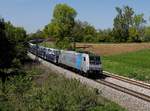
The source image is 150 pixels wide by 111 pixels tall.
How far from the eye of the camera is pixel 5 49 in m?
38.3

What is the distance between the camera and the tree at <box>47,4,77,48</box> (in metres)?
120

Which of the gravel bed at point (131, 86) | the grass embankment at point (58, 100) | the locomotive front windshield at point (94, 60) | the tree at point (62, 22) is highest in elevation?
the tree at point (62, 22)

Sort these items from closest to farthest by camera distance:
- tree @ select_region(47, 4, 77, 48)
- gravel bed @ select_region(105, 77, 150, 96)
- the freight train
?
gravel bed @ select_region(105, 77, 150, 96) → the freight train → tree @ select_region(47, 4, 77, 48)

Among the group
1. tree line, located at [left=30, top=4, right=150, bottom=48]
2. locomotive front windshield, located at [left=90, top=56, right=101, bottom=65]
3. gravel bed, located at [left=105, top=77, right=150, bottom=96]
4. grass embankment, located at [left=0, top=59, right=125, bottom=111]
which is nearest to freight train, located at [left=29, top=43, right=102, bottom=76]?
locomotive front windshield, located at [left=90, top=56, right=101, bottom=65]

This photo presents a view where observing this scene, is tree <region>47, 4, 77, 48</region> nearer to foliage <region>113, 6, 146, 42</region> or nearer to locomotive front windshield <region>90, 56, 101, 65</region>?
foliage <region>113, 6, 146, 42</region>

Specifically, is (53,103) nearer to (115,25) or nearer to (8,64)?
(8,64)

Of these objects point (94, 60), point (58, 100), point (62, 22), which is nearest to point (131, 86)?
point (94, 60)

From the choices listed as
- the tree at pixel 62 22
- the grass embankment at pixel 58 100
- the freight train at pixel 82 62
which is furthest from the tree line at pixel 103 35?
the grass embankment at pixel 58 100

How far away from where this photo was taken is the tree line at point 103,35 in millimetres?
121312

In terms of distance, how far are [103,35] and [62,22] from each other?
17829 mm

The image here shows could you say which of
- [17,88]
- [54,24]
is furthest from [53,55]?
[54,24]

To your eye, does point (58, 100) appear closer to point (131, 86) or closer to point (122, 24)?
point (131, 86)

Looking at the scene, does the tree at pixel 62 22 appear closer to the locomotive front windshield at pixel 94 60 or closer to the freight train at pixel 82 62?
the freight train at pixel 82 62

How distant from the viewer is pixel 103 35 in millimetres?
135375
